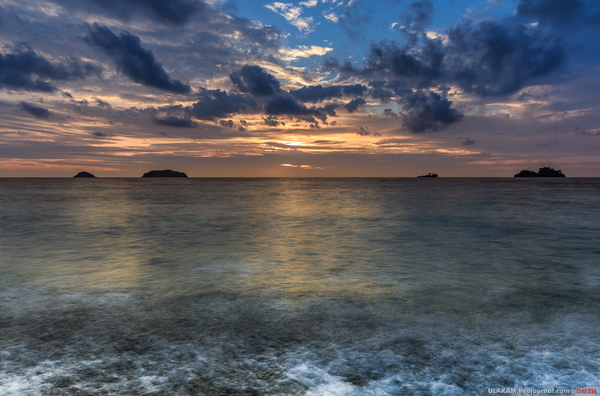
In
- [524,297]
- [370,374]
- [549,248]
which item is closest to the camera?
[370,374]

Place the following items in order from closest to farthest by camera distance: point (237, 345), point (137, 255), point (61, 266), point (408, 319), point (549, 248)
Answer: point (237, 345) < point (408, 319) < point (61, 266) < point (137, 255) < point (549, 248)

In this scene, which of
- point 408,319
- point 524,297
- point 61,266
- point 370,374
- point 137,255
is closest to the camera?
point 370,374

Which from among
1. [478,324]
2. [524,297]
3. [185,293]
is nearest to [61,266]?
[185,293]

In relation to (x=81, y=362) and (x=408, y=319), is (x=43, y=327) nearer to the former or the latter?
(x=81, y=362)

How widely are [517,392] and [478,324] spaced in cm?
178

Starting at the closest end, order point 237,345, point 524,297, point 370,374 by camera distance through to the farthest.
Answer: point 370,374, point 237,345, point 524,297

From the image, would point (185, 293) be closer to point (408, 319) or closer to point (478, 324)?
point (408, 319)

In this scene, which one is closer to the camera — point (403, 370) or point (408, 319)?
point (403, 370)

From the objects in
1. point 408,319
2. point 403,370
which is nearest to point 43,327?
point 403,370

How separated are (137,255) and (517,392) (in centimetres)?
1062

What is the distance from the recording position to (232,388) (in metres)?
3.45

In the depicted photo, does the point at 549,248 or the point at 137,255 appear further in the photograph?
the point at 549,248

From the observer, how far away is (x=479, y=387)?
356 centimetres

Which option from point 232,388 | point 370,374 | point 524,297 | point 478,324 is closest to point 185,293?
point 232,388
